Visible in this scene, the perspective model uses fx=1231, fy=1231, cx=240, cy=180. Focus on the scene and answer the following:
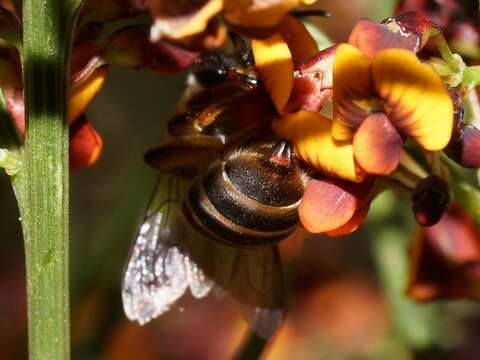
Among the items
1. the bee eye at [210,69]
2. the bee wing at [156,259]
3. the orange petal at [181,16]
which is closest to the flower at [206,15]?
the orange petal at [181,16]

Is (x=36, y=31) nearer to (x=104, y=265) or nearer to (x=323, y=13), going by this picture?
(x=323, y=13)

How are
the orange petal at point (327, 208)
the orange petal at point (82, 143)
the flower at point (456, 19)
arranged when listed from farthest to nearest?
the flower at point (456, 19)
the orange petal at point (82, 143)
the orange petal at point (327, 208)

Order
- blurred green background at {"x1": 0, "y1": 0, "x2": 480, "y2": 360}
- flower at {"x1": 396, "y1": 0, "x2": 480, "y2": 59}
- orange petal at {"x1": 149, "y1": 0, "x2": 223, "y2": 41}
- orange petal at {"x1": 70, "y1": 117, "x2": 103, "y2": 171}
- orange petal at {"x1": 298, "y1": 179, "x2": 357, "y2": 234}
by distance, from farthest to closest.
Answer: blurred green background at {"x1": 0, "y1": 0, "x2": 480, "y2": 360} < flower at {"x1": 396, "y1": 0, "x2": 480, "y2": 59} < orange petal at {"x1": 70, "y1": 117, "x2": 103, "y2": 171} < orange petal at {"x1": 298, "y1": 179, "x2": 357, "y2": 234} < orange petal at {"x1": 149, "y1": 0, "x2": 223, "y2": 41}

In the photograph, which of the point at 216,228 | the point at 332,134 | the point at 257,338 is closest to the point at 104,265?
the point at 257,338

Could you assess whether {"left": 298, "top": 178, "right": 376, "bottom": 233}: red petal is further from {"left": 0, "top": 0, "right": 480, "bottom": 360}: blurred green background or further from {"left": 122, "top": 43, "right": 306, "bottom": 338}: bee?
{"left": 0, "top": 0, "right": 480, "bottom": 360}: blurred green background

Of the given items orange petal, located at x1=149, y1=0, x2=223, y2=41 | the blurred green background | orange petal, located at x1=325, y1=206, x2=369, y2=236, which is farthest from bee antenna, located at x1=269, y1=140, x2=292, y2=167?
the blurred green background

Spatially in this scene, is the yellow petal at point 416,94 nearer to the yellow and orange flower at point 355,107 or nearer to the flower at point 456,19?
the yellow and orange flower at point 355,107
